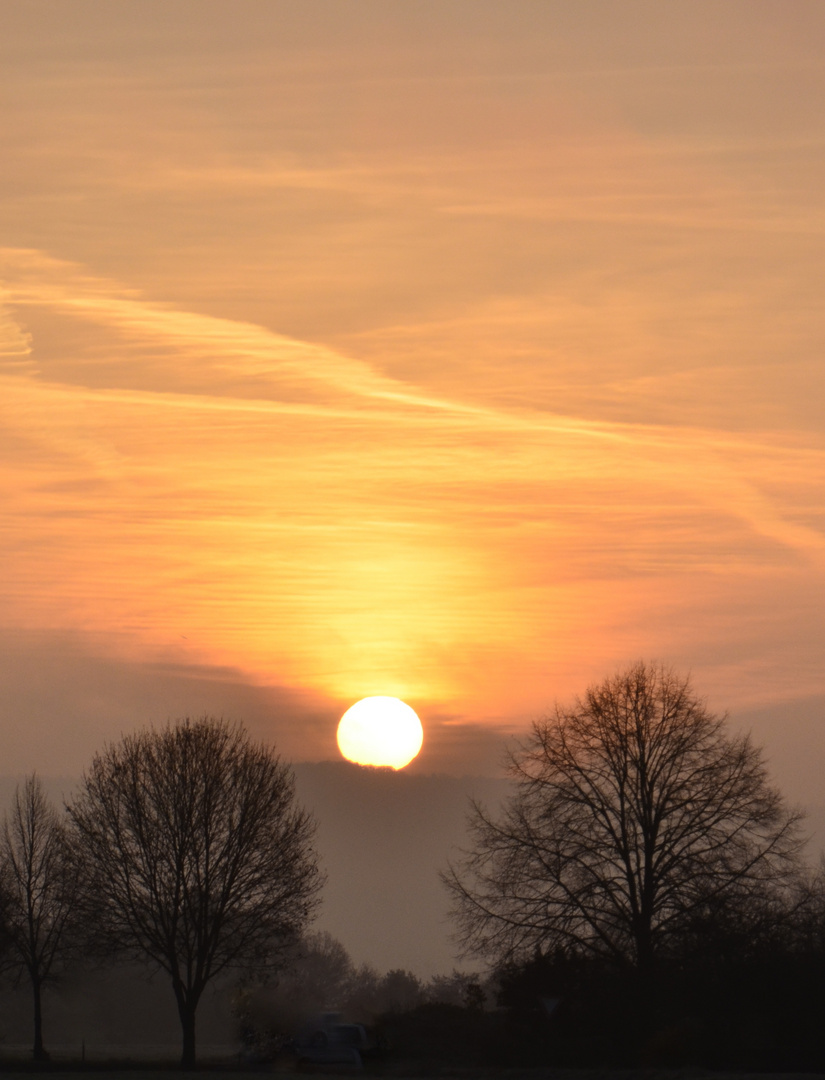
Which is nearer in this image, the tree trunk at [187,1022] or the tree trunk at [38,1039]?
the tree trunk at [187,1022]

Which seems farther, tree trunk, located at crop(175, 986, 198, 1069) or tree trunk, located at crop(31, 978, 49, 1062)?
tree trunk, located at crop(31, 978, 49, 1062)

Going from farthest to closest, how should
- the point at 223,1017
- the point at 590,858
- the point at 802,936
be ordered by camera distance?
the point at 223,1017, the point at 590,858, the point at 802,936

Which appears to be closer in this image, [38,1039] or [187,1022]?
[187,1022]

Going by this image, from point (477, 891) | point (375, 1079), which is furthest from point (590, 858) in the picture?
point (375, 1079)

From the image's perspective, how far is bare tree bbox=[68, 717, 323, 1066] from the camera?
161 feet

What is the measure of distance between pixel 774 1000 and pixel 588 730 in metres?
12.6

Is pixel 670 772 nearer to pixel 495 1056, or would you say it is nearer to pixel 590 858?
pixel 590 858

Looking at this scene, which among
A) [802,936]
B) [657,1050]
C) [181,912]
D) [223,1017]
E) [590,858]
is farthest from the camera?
[223,1017]

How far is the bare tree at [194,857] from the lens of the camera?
49.1 metres

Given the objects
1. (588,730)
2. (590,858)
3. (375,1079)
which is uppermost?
(588,730)

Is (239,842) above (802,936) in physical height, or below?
above

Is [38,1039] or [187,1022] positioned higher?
[187,1022]

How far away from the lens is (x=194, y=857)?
49.9 metres

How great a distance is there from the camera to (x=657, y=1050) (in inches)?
1499
